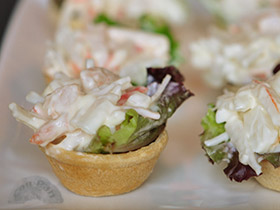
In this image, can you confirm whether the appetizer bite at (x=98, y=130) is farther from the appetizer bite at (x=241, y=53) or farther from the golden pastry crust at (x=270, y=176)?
the appetizer bite at (x=241, y=53)

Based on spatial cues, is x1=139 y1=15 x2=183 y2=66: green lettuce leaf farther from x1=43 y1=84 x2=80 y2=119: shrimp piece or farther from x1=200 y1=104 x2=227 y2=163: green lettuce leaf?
x1=43 y1=84 x2=80 y2=119: shrimp piece

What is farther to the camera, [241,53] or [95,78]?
[241,53]

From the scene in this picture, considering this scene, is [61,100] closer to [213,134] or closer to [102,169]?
[102,169]

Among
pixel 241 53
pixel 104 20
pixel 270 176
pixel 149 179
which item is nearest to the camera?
pixel 270 176

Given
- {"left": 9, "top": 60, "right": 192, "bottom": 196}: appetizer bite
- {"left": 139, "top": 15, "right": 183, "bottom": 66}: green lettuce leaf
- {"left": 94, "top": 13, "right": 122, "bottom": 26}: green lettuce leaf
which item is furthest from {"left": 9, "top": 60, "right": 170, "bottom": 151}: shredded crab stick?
{"left": 94, "top": 13, "right": 122, "bottom": 26}: green lettuce leaf

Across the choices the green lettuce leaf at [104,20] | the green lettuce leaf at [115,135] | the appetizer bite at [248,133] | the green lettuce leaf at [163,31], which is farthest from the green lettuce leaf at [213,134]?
the green lettuce leaf at [104,20]

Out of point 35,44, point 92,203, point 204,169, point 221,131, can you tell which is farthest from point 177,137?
point 35,44

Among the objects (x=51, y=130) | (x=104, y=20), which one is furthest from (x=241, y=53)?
(x=51, y=130)

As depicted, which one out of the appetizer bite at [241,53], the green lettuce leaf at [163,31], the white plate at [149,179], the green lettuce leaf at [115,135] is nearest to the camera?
the green lettuce leaf at [115,135]
